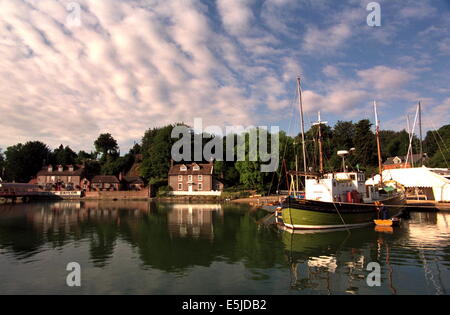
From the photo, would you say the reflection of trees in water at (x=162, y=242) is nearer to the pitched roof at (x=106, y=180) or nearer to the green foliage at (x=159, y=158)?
the green foliage at (x=159, y=158)

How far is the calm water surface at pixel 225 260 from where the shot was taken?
525 inches

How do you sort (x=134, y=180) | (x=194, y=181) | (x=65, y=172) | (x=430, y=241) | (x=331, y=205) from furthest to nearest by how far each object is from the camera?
(x=65, y=172) → (x=134, y=180) → (x=194, y=181) → (x=331, y=205) → (x=430, y=241)

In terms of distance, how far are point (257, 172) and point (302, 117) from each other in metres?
37.8

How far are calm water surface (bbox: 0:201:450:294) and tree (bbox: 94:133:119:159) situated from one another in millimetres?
86387

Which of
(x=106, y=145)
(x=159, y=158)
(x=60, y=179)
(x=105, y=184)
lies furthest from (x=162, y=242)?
(x=106, y=145)

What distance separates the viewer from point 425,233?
→ 2567 centimetres

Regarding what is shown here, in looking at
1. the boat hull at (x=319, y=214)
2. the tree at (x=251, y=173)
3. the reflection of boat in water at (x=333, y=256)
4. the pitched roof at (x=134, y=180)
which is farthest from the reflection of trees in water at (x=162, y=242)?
the pitched roof at (x=134, y=180)

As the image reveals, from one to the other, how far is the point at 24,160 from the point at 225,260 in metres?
114

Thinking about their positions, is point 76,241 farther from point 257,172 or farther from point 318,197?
point 257,172

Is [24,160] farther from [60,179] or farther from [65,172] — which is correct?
[65,172]

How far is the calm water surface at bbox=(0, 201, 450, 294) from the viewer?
1334 centimetres

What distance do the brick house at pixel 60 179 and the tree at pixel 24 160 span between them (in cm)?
879

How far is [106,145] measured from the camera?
112 metres

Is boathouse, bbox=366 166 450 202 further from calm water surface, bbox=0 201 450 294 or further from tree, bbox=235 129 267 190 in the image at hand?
tree, bbox=235 129 267 190
